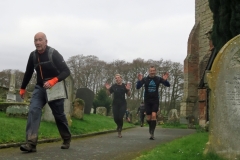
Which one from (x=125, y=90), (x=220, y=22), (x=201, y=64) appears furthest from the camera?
(x=201, y=64)

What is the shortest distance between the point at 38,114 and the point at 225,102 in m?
3.12

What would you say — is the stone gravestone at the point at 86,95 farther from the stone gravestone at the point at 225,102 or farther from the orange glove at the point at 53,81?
the stone gravestone at the point at 225,102

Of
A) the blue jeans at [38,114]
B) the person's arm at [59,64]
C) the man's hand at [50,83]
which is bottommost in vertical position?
the blue jeans at [38,114]

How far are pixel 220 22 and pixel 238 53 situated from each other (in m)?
6.31

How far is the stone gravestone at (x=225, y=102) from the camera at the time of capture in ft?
17.9

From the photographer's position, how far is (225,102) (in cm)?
554

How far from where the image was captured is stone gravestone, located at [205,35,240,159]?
17.9 ft

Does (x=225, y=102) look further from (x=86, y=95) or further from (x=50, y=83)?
(x=86, y=95)

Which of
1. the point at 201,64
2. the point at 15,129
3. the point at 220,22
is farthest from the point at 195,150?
the point at 201,64

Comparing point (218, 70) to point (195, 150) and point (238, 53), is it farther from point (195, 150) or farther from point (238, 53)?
point (195, 150)

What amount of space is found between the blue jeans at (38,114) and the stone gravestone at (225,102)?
265cm

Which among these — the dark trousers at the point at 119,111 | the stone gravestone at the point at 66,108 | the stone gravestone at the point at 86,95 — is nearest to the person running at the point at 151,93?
the dark trousers at the point at 119,111

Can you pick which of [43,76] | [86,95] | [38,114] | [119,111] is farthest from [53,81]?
[86,95]

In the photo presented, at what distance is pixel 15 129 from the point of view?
8.24 metres
